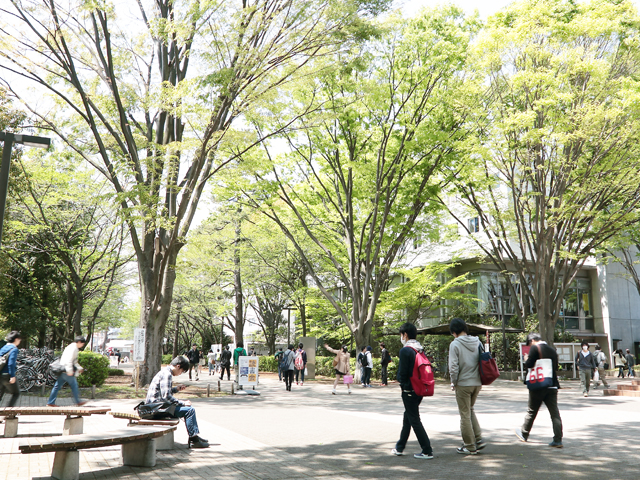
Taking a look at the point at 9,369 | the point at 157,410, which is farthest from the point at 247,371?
the point at 157,410

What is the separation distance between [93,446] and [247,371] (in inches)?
445

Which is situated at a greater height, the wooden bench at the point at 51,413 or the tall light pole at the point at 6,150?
the tall light pole at the point at 6,150

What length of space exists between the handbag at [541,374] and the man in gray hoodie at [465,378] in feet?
3.22

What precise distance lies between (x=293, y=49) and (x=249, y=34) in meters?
1.07

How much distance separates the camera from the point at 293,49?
12.1 meters

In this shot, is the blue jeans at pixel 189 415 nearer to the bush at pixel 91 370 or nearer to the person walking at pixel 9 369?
A: the person walking at pixel 9 369

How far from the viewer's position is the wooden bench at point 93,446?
4730 mm

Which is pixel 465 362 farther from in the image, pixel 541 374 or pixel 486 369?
pixel 541 374

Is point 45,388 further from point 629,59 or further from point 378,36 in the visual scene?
point 629,59

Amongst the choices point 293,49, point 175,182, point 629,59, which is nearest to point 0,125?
point 175,182

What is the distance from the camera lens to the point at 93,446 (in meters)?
4.88

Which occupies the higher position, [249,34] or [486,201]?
[249,34]

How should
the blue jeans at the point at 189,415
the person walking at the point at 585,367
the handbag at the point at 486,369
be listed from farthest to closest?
the person walking at the point at 585,367, the blue jeans at the point at 189,415, the handbag at the point at 486,369

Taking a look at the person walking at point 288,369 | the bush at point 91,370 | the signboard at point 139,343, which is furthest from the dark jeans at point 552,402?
the bush at point 91,370
